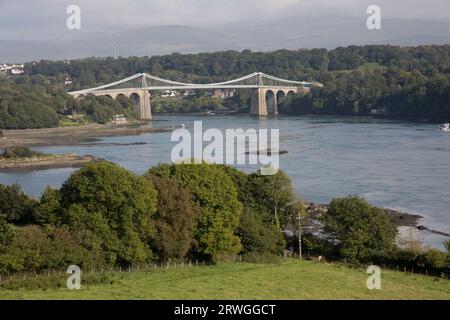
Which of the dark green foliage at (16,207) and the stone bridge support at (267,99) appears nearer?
the dark green foliage at (16,207)

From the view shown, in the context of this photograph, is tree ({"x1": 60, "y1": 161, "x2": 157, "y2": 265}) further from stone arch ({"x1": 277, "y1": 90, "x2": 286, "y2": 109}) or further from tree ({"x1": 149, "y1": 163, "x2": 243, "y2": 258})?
stone arch ({"x1": 277, "y1": 90, "x2": 286, "y2": 109})

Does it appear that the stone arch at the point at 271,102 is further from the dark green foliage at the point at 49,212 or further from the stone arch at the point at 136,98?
the dark green foliage at the point at 49,212

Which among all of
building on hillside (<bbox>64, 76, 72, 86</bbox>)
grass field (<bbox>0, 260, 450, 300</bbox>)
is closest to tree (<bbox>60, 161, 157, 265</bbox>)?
A: grass field (<bbox>0, 260, 450, 300</bbox>)

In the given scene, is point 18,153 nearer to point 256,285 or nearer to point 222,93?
point 256,285

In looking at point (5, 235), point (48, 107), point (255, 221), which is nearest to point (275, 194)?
point (255, 221)

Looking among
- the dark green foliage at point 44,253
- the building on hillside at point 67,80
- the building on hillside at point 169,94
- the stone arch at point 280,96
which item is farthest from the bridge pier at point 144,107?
the dark green foliage at point 44,253

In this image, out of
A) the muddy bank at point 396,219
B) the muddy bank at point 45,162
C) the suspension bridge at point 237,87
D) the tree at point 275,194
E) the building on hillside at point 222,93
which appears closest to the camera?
the tree at point 275,194
